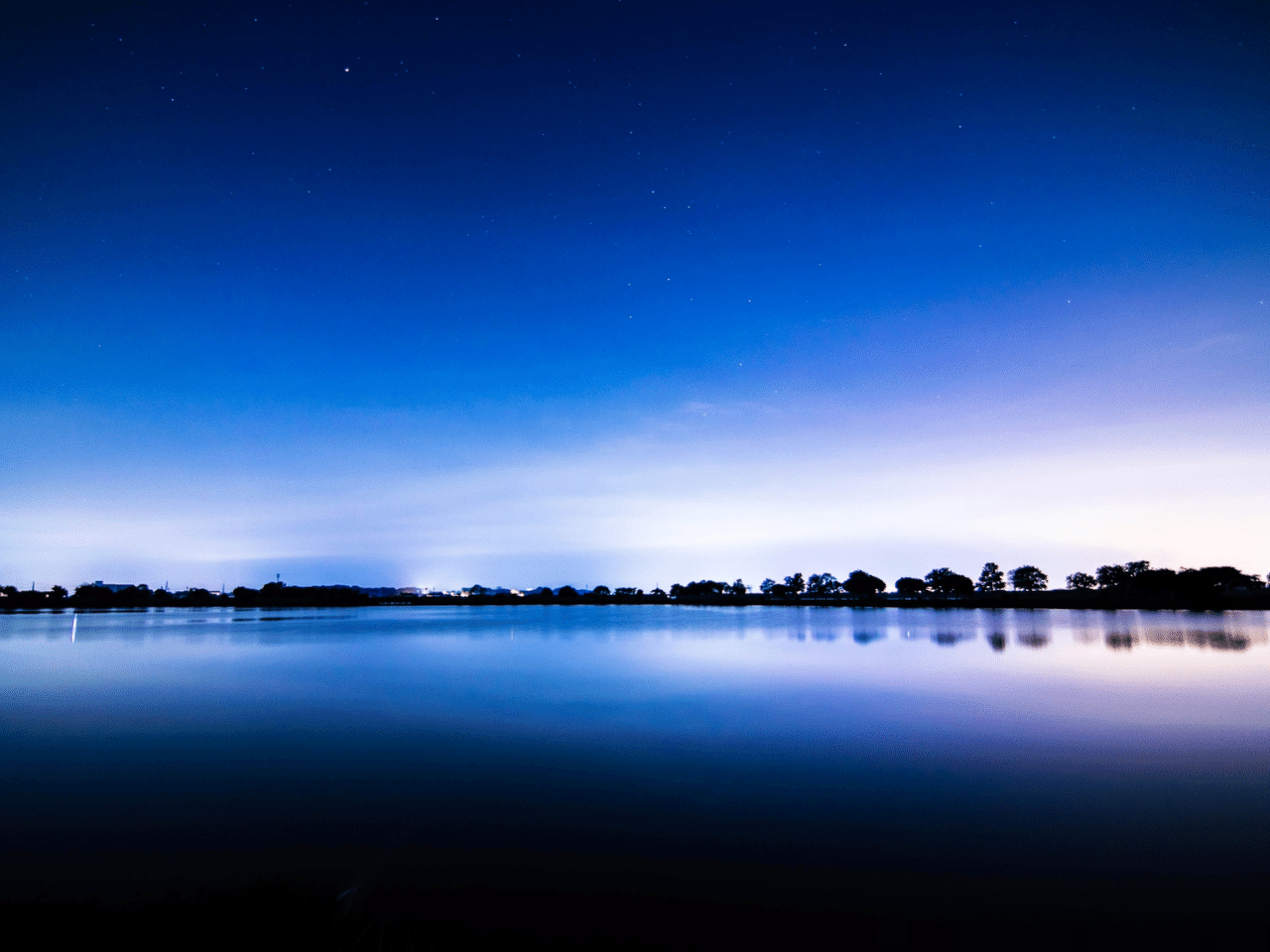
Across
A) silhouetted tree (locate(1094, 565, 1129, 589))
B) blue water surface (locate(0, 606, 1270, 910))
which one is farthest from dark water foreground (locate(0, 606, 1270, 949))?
silhouetted tree (locate(1094, 565, 1129, 589))

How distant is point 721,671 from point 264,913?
27547 mm

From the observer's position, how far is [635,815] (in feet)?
38.2

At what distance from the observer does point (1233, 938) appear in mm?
7438

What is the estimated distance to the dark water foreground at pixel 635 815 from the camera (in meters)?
7.84

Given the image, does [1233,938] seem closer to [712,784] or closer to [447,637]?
[712,784]

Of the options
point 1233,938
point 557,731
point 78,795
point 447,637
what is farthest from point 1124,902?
point 447,637

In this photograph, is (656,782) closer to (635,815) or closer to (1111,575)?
(635,815)

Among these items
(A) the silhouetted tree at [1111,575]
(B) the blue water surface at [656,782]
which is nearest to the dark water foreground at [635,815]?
(B) the blue water surface at [656,782]

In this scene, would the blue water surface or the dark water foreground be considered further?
the blue water surface

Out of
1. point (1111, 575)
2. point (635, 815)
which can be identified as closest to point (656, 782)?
point (635, 815)

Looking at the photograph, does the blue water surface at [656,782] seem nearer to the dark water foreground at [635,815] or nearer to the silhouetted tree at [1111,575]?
the dark water foreground at [635,815]

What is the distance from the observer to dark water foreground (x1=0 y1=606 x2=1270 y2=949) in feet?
25.7

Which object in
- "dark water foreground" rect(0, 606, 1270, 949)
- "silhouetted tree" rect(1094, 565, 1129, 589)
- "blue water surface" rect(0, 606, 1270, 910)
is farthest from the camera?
"silhouetted tree" rect(1094, 565, 1129, 589)

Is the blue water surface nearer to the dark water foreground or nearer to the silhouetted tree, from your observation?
the dark water foreground
